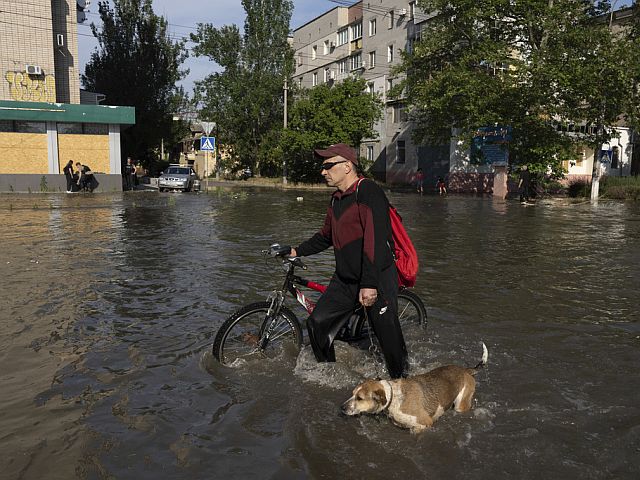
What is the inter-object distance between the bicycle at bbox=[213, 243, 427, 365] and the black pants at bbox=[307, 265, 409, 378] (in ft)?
1.13

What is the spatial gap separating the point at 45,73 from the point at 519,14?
24109mm

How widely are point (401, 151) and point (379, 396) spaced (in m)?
42.8

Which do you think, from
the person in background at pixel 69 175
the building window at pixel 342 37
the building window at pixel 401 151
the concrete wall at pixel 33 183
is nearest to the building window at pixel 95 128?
the person in background at pixel 69 175

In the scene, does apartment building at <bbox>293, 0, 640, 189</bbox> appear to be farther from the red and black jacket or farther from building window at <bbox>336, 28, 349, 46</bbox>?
the red and black jacket

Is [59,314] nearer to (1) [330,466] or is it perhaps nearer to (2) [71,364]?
(2) [71,364]

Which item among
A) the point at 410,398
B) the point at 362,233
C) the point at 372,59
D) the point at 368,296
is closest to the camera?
the point at 410,398

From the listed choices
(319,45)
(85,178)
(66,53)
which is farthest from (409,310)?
(319,45)

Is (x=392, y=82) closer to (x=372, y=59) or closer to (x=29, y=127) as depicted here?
(x=372, y=59)

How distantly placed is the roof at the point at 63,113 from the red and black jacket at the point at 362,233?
91.9ft

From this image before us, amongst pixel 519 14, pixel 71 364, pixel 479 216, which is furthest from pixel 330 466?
pixel 519 14

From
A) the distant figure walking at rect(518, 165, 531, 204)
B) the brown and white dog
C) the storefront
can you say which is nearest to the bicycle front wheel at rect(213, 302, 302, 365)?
the brown and white dog

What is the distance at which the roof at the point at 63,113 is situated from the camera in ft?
89.6

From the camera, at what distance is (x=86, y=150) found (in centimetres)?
2975

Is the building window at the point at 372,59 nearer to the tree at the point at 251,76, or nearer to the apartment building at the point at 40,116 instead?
the tree at the point at 251,76
